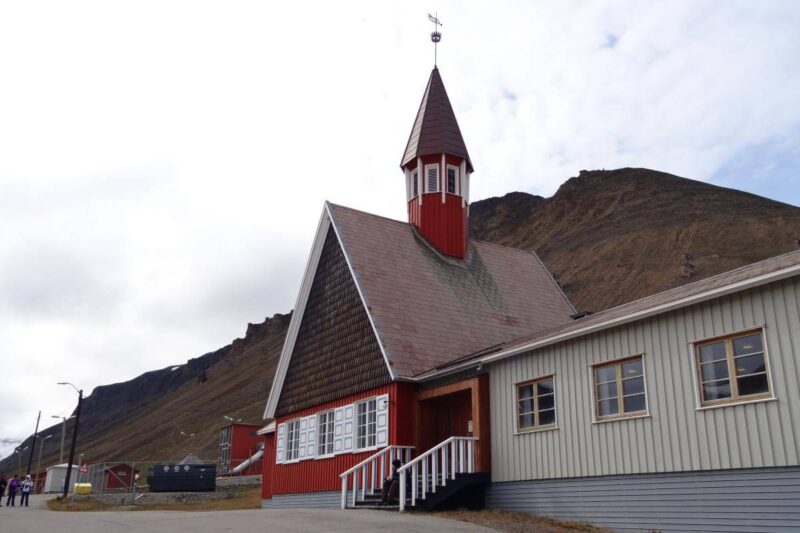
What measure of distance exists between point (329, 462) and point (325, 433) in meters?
1.01

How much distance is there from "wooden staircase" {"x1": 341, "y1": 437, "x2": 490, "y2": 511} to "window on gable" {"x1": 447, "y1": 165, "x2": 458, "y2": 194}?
10.8 metres

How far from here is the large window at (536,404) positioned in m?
15.8

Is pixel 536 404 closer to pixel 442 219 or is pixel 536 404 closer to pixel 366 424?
pixel 366 424

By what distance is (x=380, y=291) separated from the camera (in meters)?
21.8

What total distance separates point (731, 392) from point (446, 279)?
12740 mm

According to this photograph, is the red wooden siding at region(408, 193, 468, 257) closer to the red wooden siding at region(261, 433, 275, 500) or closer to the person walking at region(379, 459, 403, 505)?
the red wooden siding at region(261, 433, 275, 500)

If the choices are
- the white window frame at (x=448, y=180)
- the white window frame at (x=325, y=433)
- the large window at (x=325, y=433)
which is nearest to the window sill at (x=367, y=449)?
the white window frame at (x=325, y=433)

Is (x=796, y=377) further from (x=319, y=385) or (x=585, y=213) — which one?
(x=585, y=213)

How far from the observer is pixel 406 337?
2072cm

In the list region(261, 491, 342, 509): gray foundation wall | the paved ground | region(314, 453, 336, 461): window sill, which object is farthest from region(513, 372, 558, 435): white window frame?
region(314, 453, 336, 461): window sill

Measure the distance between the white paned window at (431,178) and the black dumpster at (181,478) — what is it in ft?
61.8

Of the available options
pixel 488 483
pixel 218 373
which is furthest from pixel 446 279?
pixel 218 373

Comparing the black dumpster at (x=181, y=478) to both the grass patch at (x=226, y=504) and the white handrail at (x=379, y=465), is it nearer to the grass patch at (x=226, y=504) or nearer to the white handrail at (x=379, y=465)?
the grass patch at (x=226, y=504)

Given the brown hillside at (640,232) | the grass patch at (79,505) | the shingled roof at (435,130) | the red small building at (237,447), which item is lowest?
the grass patch at (79,505)
